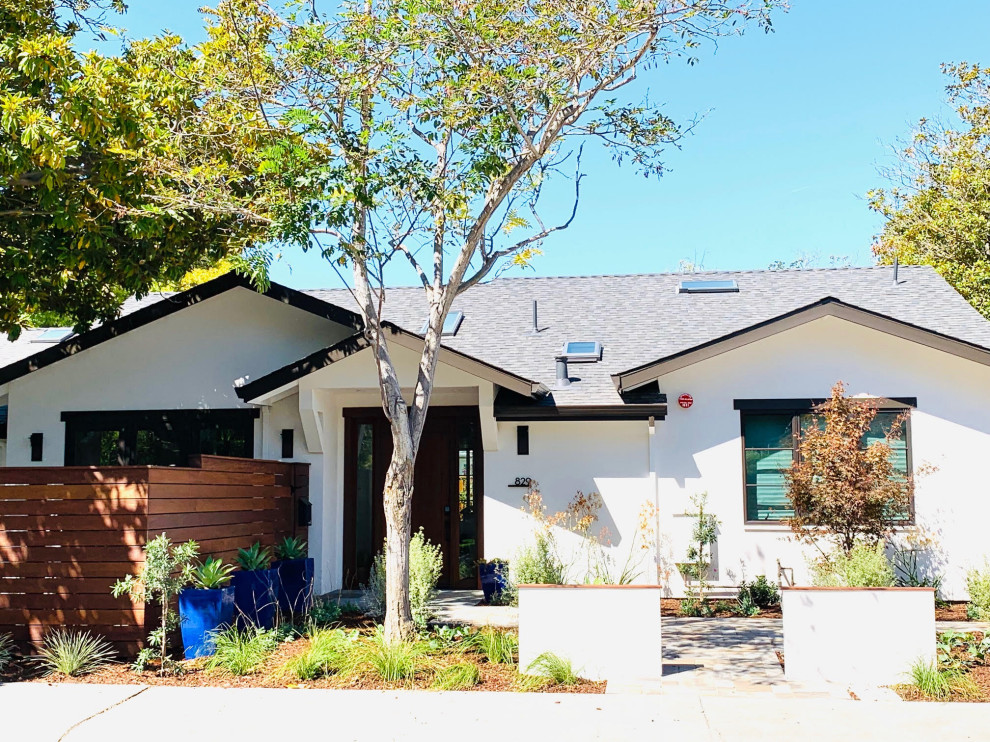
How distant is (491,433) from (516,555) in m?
1.65

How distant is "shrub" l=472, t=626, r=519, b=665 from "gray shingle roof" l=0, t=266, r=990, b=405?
4.41 m

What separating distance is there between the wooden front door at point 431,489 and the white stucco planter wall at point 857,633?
6.11 metres

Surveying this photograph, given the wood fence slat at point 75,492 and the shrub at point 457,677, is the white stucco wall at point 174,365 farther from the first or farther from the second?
the shrub at point 457,677

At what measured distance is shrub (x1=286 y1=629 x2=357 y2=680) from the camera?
8117mm

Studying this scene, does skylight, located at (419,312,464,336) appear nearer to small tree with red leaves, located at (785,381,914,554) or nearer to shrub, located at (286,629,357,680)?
small tree with red leaves, located at (785,381,914,554)

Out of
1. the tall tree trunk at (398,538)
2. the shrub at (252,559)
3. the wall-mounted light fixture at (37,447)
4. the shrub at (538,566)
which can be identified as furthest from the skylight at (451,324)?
the tall tree trunk at (398,538)

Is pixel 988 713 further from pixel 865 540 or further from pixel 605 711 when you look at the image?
pixel 865 540

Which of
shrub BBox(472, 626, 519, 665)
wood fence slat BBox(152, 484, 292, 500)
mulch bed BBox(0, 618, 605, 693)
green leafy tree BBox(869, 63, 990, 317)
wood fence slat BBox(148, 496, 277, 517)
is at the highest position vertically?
green leafy tree BBox(869, 63, 990, 317)

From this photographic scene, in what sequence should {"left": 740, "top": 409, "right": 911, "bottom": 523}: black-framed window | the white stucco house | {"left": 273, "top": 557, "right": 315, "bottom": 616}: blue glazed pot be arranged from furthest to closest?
{"left": 740, "top": 409, "right": 911, "bottom": 523}: black-framed window → the white stucco house → {"left": 273, "top": 557, "right": 315, "bottom": 616}: blue glazed pot

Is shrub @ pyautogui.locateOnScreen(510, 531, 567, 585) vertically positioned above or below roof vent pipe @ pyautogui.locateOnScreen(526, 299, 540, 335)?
below

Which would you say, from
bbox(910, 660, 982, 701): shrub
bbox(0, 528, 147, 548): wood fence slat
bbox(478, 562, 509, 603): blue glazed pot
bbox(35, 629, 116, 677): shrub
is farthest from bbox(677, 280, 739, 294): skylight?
bbox(35, 629, 116, 677): shrub

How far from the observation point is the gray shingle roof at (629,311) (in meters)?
14.1

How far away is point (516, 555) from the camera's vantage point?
1230 cm

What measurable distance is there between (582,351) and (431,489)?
9.93ft
